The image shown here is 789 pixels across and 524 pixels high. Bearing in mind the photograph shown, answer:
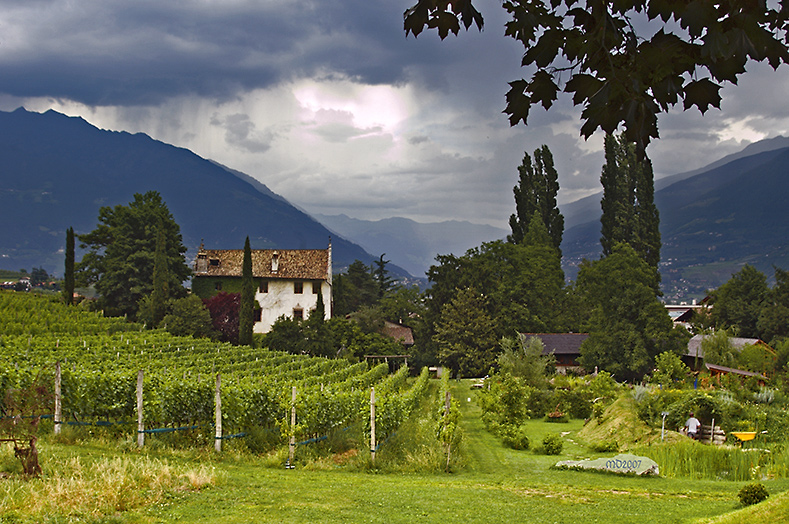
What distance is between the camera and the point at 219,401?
16.6 m

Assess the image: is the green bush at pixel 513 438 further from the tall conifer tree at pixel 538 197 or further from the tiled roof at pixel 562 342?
the tall conifer tree at pixel 538 197

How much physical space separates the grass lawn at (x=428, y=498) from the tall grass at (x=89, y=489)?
0.61 feet

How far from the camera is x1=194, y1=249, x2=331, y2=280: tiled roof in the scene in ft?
213

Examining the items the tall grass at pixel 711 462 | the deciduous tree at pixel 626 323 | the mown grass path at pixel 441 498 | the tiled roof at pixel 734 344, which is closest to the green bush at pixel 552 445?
the tall grass at pixel 711 462

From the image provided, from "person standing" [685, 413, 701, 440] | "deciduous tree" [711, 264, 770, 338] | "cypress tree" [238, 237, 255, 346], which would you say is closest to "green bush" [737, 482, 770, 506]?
"person standing" [685, 413, 701, 440]

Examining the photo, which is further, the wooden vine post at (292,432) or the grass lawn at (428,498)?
the wooden vine post at (292,432)

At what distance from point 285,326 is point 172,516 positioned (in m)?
46.7

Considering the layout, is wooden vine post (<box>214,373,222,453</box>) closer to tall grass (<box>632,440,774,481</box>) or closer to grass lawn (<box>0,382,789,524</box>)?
grass lawn (<box>0,382,789,524</box>)

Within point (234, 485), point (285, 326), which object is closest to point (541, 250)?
point (285, 326)

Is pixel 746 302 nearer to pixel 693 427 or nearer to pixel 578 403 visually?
pixel 578 403

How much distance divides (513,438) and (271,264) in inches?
1802

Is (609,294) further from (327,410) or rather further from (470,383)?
(327,410)

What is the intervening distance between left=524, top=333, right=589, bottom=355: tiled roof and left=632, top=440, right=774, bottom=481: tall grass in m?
43.9

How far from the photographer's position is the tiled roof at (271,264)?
6494 centimetres
